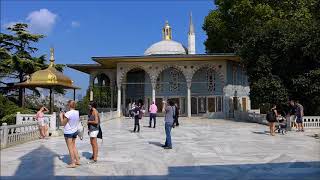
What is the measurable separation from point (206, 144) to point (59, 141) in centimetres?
520

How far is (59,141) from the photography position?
15.3m

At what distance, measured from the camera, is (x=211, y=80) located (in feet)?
121

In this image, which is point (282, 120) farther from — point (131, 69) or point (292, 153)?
point (131, 69)

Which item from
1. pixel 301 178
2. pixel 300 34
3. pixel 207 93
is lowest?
pixel 301 178

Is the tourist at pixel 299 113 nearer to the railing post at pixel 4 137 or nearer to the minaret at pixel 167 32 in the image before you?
the railing post at pixel 4 137

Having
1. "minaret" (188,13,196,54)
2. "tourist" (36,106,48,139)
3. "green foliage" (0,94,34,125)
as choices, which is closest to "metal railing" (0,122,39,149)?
"tourist" (36,106,48,139)

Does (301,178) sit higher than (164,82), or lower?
lower

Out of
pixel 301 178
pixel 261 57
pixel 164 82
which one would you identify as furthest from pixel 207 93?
pixel 301 178

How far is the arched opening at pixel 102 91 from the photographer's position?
42.9 metres

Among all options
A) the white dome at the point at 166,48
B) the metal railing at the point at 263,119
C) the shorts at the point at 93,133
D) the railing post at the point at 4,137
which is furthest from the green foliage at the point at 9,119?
the white dome at the point at 166,48

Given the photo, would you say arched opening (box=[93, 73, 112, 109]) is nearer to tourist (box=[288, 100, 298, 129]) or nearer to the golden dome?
the golden dome

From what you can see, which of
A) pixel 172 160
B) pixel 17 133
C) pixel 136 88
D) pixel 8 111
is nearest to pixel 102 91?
pixel 136 88

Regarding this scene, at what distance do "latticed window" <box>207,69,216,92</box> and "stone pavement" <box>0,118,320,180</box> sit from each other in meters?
21.6

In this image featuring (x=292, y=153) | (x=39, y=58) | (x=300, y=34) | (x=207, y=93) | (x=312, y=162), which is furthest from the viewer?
(x=207, y=93)
